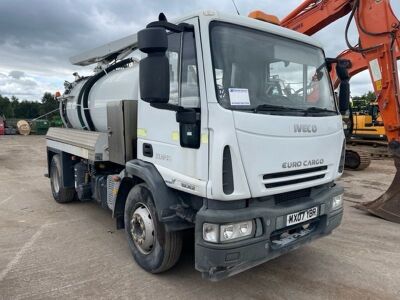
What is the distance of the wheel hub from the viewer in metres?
3.90

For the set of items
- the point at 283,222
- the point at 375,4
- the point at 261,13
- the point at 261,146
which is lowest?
the point at 283,222

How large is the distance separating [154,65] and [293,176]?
5.41 ft

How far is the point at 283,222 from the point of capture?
340 centimetres

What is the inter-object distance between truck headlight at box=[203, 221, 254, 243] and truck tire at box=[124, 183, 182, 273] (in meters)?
0.65

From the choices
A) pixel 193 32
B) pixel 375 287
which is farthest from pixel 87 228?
pixel 375 287

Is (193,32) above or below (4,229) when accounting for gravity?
above

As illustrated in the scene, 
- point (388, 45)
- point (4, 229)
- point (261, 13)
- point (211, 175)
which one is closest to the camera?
point (211, 175)

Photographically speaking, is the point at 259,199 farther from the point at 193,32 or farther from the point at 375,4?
the point at 375,4

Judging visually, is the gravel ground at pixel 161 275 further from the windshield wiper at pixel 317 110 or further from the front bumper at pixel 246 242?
the windshield wiper at pixel 317 110

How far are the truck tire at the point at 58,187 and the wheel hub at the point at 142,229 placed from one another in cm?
313

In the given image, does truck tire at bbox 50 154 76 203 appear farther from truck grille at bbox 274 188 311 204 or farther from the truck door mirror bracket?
the truck door mirror bracket

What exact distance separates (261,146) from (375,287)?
6.35ft

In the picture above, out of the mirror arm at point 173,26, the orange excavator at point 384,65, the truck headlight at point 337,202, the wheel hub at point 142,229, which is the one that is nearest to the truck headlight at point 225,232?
the wheel hub at point 142,229

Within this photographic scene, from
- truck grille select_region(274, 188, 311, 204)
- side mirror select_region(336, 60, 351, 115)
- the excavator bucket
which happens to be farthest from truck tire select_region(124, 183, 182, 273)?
the excavator bucket
